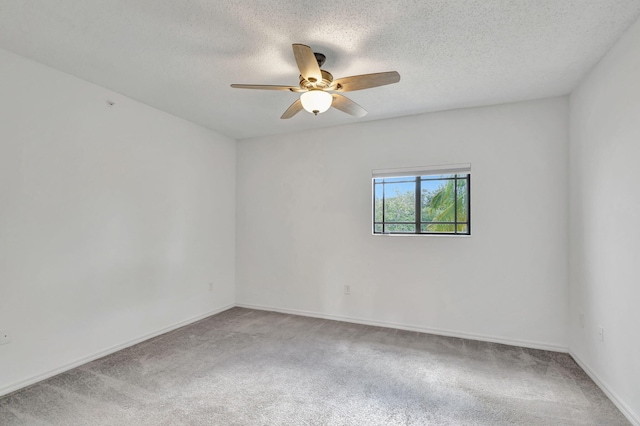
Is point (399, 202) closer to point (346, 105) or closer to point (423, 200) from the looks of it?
point (423, 200)

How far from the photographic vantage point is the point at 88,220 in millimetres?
2775

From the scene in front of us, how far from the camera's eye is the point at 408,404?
83.0 inches

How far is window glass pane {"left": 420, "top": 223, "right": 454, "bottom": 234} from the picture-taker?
3551 millimetres

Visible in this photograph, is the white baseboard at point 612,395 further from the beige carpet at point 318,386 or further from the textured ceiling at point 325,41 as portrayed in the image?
the textured ceiling at point 325,41

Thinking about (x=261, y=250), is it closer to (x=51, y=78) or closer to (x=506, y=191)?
(x=51, y=78)

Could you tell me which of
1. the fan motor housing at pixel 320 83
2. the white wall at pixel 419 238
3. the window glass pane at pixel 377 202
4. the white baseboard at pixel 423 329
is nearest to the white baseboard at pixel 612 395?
the white baseboard at pixel 423 329

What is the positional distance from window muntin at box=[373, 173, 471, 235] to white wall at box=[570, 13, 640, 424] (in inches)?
39.3

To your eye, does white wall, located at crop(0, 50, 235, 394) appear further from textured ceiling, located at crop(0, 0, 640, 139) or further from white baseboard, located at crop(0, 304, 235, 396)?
textured ceiling, located at crop(0, 0, 640, 139)

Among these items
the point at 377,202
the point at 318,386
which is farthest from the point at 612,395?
the point at 377,202

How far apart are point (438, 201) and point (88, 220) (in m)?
3.60

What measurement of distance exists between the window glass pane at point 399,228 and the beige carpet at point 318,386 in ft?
3.99

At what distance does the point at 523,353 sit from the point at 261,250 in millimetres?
3282

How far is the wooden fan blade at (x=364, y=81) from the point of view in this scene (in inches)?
78.1

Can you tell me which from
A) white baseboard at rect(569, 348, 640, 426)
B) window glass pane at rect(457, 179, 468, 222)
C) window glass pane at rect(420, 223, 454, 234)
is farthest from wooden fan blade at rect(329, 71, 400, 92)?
white baseboard at rect(569, 348, 640, 426)
